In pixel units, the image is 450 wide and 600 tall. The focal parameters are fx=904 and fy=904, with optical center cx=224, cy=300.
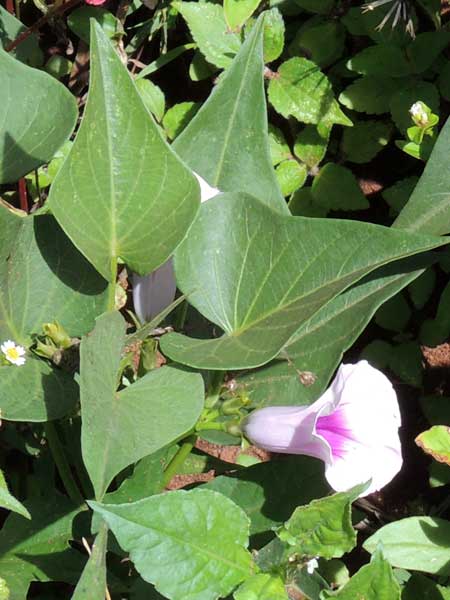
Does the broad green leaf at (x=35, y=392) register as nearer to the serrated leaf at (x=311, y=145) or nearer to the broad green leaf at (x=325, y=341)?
the broad green leaf at (x=325, y=341)

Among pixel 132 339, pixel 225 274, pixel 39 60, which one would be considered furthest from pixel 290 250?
pixel 39 60

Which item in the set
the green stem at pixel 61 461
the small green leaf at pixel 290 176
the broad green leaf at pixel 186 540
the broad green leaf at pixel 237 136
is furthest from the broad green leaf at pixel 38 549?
the small green leaf at pixel 290 176

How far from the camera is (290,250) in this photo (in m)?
1.00

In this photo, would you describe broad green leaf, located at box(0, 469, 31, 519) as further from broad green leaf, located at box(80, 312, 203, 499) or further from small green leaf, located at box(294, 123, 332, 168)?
small green leaf, located at box(294, 123, 332, 168)

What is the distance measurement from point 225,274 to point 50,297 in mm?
217

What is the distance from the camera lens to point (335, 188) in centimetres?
152

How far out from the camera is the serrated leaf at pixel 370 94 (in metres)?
1.47

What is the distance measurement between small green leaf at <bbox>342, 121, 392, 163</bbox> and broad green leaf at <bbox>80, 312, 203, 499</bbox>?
2.39ft

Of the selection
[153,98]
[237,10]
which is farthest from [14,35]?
[237,10]

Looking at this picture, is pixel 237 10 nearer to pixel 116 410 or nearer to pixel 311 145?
pixel 311 145

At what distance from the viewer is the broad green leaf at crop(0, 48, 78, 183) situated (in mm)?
1091

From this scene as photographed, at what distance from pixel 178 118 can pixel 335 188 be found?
0.31 metres

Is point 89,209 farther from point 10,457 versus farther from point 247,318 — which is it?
point 10,457

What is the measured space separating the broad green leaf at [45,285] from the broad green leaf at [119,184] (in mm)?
76
